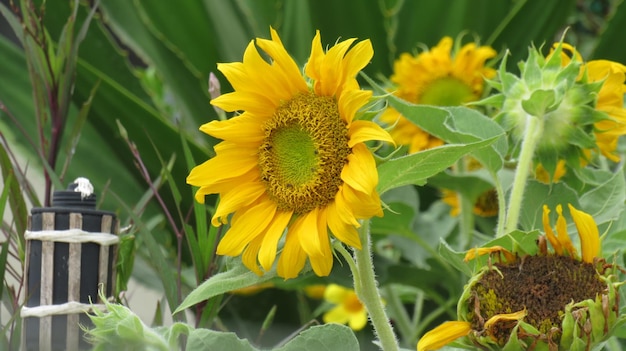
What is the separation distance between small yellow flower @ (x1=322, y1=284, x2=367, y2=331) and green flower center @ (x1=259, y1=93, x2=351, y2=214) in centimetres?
59

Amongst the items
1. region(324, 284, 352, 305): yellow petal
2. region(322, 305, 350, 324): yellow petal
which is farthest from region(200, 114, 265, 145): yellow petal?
region(322, 305, 350, 324): yellow petal

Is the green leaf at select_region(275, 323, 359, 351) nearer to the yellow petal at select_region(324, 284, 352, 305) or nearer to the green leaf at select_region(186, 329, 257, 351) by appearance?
the green leaf at select_region(186, 329, 257, 351)

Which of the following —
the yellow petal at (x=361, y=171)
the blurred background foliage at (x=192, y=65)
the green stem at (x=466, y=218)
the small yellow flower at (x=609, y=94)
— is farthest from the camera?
the blurred background foliage at (x=192, y=65)

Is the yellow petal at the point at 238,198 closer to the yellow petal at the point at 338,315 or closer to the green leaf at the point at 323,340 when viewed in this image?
the green leaf at the point at 323,340

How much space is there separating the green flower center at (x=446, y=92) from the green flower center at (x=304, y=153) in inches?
12.4

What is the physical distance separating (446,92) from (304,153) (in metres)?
0.32

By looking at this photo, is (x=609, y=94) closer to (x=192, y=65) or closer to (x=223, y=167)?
(x=223, y=167)

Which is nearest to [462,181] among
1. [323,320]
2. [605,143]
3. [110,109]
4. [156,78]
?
[605,143]

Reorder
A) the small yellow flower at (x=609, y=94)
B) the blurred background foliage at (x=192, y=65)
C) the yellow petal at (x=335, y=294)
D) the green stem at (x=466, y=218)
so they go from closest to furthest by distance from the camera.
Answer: the small yellow flower at (x=609, y=94) → the green stem at (x=466, y=218) → the blurred background foliage at (x=192, y=65) → the yellow petal at (x=335, y=294)

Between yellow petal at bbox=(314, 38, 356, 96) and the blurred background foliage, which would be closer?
yellow petal at bbox=(314, 38, 356, 96)

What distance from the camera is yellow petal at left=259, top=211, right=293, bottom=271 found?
302 millimetres

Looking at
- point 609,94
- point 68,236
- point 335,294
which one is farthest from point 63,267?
point 335,294

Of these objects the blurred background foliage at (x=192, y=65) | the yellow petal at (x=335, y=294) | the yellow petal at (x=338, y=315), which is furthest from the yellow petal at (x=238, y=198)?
the yellow petal at (x=338, y=315)

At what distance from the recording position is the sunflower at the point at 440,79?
2.07 ft
